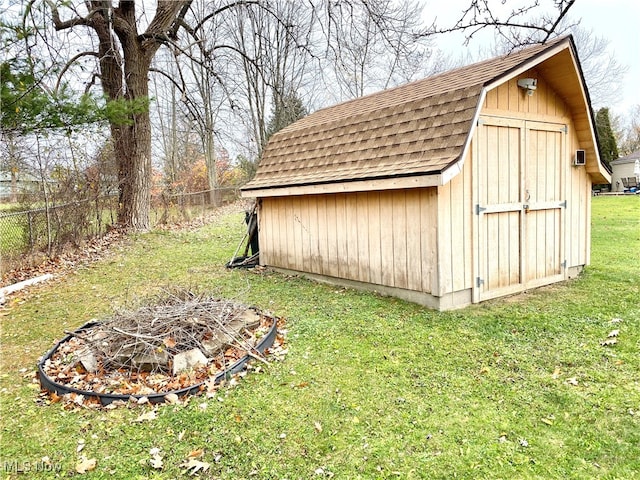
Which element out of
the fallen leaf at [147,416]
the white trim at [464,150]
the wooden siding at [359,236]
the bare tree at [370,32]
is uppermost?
the bare tree at [370,32]

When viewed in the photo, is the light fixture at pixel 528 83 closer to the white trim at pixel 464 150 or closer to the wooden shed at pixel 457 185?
the wooden shed at pixel 457 185

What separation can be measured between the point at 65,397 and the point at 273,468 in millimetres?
1985

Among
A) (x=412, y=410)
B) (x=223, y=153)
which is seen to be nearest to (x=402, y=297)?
(x=412, y=410)

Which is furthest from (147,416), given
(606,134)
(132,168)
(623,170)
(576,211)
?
(623,170)

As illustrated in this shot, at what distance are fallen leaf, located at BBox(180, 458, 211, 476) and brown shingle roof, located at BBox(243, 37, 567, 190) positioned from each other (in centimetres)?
368

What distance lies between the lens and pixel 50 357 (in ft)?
14.0

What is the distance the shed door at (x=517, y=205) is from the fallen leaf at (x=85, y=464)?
4.59m

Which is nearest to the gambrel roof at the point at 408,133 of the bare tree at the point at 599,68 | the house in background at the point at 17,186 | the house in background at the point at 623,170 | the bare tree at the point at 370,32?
the bare tree at the point at 370,32

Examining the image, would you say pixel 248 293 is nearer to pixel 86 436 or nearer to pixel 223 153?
pixel 86 436

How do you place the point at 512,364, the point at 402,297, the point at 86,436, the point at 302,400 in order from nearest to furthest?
the point at 86,436 → the point at 302,400 → the point at 512,364 → the point at 402,297

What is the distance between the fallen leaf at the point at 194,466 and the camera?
2.67 metres

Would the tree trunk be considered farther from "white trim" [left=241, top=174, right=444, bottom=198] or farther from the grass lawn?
the grass lawn

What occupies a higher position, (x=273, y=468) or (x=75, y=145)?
(x=75, y=145)

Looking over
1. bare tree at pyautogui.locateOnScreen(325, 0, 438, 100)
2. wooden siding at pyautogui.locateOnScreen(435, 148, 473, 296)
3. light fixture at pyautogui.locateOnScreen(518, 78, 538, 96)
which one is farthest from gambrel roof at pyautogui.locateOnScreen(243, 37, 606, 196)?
bare tree at pyautogui.locateOnScreen(325, 0, 438, 100)
